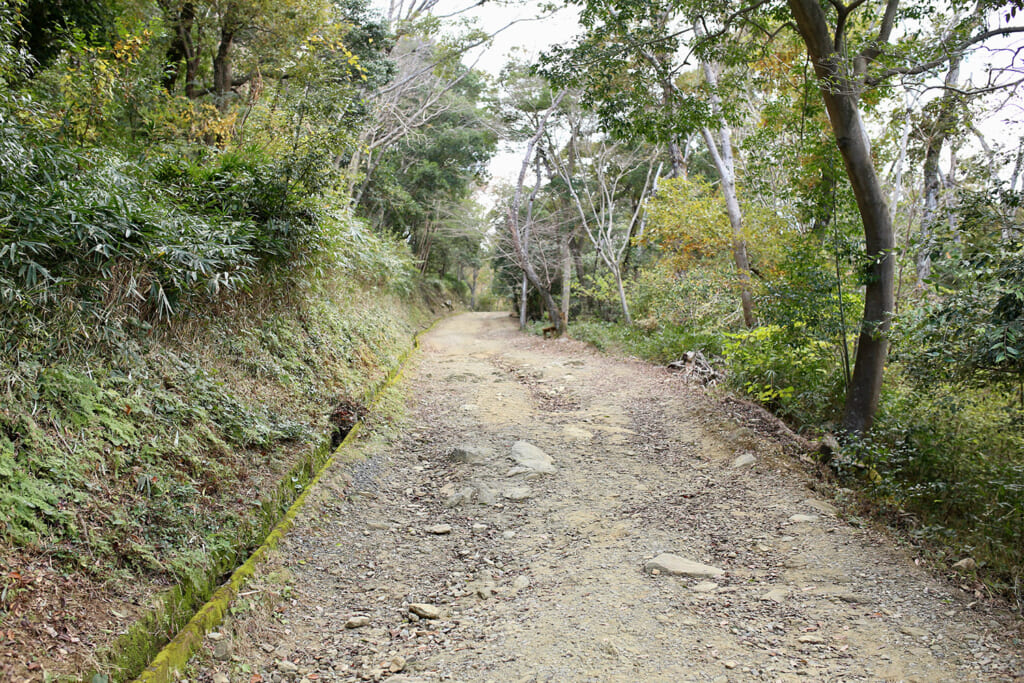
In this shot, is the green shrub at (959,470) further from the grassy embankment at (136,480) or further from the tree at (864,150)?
the grassy embankment at (136,480)

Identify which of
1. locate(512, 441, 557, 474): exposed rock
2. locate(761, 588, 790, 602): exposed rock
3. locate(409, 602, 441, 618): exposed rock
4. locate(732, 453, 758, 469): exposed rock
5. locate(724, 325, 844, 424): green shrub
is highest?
locate(724, 325, 844, 424): green shrub

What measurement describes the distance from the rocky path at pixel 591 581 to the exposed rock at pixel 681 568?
0.01 metres

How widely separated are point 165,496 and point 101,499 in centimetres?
40

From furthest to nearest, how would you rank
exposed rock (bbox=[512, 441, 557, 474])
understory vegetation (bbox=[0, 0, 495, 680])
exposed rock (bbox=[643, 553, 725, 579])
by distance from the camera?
exposed rock (bbox=[512, 441, 557, 474]) → exposed rock (bbox=[643, 553, 725, 579]) → understory vegetation (bbox=[0, 0, 495, 680])

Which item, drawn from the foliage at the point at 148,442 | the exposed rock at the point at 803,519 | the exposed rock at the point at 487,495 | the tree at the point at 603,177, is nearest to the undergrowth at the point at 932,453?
the exposed rock at the point at 803,519

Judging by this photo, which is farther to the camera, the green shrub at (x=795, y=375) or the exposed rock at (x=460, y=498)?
the green shrub at (x=795, y=375)

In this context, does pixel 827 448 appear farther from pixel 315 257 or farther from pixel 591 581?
pixel 315 257

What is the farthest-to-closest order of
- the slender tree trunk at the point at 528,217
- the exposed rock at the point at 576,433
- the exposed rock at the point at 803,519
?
the slender tree trunk at the point at 528,217 < the exposed rock at the point at 576,433 < the exposed rock at the point at 803,519

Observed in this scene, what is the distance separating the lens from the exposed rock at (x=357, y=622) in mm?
3252

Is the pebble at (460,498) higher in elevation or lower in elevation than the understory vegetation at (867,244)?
lower

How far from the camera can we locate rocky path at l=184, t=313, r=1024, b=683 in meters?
2.75

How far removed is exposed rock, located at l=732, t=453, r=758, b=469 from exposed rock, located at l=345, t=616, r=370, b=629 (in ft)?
12.5

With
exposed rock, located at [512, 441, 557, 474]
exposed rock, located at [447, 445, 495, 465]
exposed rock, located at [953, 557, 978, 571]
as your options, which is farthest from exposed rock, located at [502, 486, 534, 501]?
exposed rock, located at [953, 557, 978, 571]

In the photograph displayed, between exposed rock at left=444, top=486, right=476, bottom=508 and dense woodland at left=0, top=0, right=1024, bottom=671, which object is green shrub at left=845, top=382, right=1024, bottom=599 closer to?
dense woodland at left=0, top=0, right=1024, bottom=671
